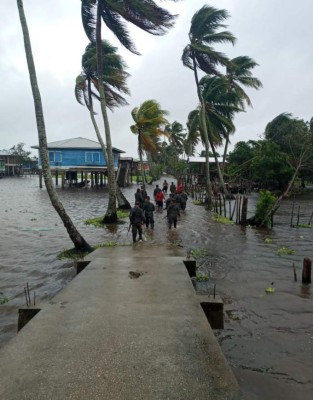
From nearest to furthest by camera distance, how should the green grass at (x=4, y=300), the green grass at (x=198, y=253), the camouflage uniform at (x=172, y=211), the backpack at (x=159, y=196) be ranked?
the green grass at (x=4, y=300) → the green grass at (x=198, y=253) → the camouflage uniform at (x=172, y=211) → the backpack at (x=159, y=196)

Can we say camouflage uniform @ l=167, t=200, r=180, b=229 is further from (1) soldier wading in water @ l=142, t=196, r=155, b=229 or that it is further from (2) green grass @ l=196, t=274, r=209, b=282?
(2) green grass @ l=196, t=274, r=209, b=282

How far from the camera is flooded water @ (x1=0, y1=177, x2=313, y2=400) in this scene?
17.5 ft

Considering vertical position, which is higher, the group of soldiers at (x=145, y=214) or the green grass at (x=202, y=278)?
the group of soldiers at (x=145, y=214)

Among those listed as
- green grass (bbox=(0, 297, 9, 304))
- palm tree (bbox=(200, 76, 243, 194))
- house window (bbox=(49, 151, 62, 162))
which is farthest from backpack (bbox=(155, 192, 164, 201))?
house window (bbox=(49, 151, 62, 162))

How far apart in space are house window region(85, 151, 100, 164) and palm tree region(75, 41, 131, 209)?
2267cm

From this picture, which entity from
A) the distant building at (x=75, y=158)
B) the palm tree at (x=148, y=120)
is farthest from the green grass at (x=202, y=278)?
the distant building at (x=75, y=158)

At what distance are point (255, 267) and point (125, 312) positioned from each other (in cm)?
620

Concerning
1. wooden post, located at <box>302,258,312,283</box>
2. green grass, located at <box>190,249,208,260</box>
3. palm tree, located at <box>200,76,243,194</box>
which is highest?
palm tree, located at <box>200,76,243,194</box>

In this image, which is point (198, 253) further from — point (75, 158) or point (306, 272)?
point (75, 158)

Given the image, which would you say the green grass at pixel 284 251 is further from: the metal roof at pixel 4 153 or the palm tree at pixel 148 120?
the metal roof at pixel 4 153

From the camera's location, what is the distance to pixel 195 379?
3730 mm

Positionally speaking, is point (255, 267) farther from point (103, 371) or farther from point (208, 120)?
point (208, 120)

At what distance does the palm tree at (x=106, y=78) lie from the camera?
67.0 ft

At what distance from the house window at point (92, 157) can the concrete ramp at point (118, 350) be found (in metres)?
39.9
